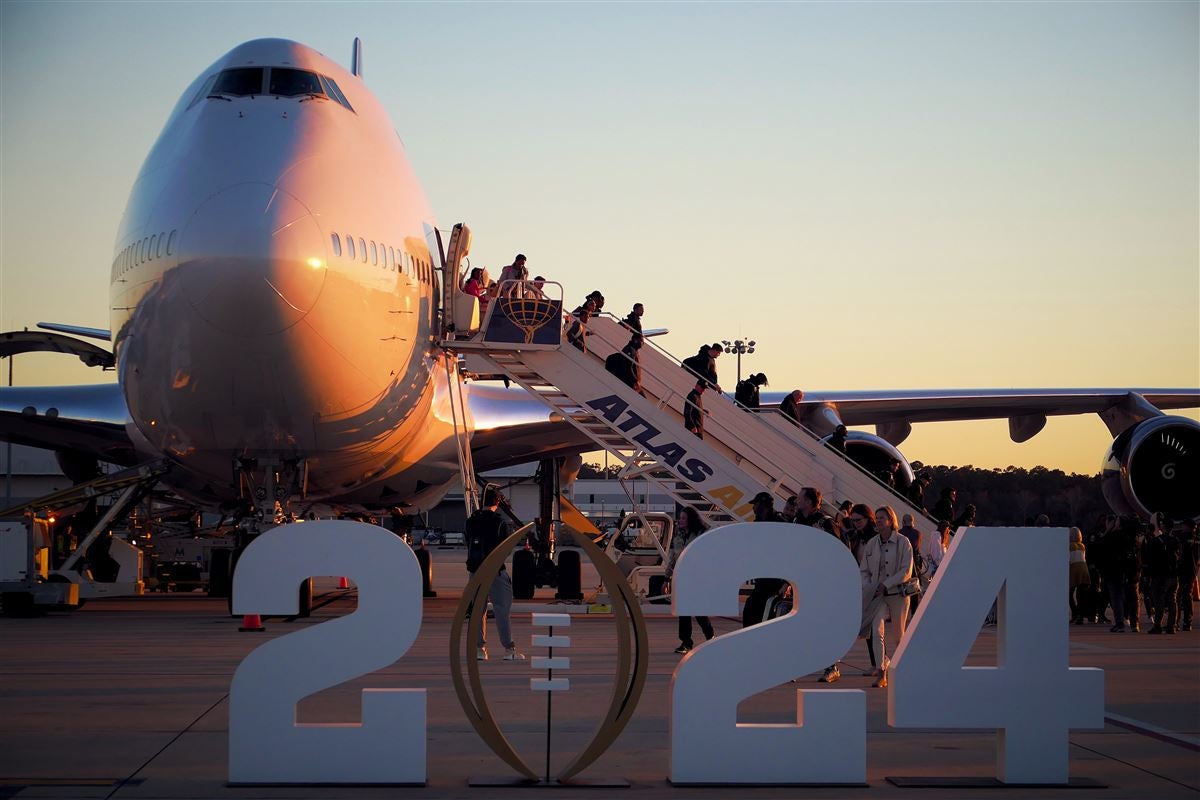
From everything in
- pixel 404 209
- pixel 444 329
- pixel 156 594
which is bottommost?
pixel 156 594

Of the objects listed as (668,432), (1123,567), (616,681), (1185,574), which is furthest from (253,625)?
(1185,574)

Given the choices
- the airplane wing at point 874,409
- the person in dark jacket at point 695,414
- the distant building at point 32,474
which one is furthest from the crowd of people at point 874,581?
the distant building at point 32,474

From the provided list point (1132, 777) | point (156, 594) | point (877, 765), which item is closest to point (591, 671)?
point (877, 765)

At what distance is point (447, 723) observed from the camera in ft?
27.2

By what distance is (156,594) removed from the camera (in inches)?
825

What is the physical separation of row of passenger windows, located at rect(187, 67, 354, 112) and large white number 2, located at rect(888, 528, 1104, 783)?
996 cm

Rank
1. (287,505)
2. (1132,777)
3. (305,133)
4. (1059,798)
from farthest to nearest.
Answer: (287,505) < (305,133) < (1132,777) < (1059,798)

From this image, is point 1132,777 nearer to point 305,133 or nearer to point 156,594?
point 305,133

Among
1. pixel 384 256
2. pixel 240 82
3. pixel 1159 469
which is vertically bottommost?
pixel 1159 469

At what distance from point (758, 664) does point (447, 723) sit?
2.42 m

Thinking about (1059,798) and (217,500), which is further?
(217,500)

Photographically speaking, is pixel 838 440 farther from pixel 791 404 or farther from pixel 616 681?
pixel 616 681

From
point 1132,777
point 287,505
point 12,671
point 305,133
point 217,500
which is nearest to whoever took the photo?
point 1132,777

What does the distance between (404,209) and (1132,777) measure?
10620mm
